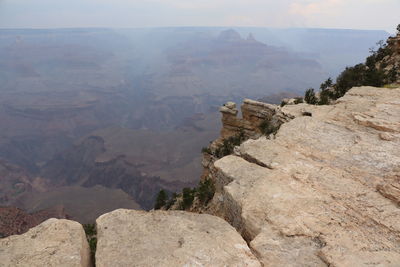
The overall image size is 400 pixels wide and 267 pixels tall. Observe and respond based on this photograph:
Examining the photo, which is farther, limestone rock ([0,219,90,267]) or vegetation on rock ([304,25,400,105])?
vegetation on rock ([304,25,400,105])

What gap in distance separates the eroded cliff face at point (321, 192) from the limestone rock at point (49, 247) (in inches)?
201

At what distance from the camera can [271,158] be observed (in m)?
13.3

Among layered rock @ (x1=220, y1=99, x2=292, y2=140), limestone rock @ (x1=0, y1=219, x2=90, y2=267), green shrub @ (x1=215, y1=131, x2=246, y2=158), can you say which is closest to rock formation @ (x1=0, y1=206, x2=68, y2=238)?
green shrub @ (x1=215, y1=131, x2=246, y2=158)

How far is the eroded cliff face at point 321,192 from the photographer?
27.0 feet

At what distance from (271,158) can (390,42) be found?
35752mm

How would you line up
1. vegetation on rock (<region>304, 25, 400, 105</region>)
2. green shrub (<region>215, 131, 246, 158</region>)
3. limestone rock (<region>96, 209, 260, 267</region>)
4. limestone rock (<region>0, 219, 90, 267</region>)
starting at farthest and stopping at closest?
green shrub (<region>215, 131, 246, 158</region>) → vegetation on rock (<region>304, 25, 400, 105</region>) → limestone rock (<region>96, 209, 260, 267</region>) → limestone rock (<region>0, 219, 90, 267</region>)

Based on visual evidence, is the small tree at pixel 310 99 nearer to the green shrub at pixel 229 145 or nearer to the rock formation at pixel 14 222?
the green shrub at pixel 229 145

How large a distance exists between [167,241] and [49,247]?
11.1 ft

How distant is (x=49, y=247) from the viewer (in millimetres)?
7949

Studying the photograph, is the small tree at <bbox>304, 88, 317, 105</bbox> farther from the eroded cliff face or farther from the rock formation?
the rock formation

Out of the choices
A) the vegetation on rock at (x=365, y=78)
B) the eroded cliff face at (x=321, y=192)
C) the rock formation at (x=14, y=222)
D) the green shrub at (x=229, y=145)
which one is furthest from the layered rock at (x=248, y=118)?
the rock formation at (x=14, y=222)

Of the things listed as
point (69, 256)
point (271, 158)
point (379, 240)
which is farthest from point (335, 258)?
point (69, 256)

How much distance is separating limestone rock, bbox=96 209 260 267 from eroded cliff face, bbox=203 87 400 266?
0.88 metres

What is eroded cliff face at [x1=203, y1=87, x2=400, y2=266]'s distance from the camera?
8242 mm
